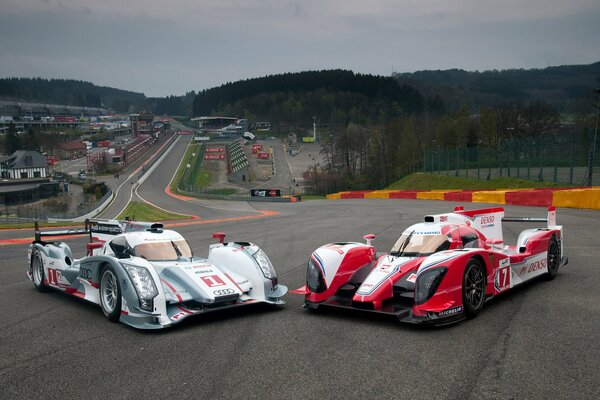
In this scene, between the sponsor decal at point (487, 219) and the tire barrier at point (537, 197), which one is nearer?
the sponsor decal at point (487, 219)

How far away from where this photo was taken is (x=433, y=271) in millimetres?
7695

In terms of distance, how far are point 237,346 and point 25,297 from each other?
5.74m

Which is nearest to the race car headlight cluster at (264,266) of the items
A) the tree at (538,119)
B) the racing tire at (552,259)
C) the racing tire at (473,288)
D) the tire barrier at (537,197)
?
the racing tire at (473,288)

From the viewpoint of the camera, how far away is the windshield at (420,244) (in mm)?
9039

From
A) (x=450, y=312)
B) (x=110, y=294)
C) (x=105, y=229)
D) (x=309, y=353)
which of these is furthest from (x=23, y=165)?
(x=450, y=312)

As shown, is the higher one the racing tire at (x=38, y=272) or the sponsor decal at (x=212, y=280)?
the sponsor decal at (x=212, y=280)

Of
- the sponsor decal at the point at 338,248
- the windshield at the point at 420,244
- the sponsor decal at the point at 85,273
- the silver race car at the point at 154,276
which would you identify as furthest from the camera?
the sponsor decal at the point at 85,273

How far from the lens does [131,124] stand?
155 meters

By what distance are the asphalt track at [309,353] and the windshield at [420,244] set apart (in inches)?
50.1

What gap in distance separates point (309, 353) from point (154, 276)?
285 cm

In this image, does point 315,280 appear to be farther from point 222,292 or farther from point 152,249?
point 152,249

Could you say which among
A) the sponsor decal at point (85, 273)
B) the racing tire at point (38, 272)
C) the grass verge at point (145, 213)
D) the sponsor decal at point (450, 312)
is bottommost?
the grass verge at point (145, 213)

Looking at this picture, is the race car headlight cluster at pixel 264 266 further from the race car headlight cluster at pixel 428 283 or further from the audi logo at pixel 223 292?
the race car headlight cluster at pixel 428 283

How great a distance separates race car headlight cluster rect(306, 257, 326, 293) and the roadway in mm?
390
